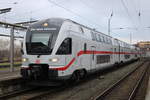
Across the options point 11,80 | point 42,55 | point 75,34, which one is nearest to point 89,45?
point 75,34

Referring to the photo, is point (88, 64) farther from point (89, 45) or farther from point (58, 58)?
point (58, 58)

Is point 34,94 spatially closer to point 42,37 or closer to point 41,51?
point 41,51

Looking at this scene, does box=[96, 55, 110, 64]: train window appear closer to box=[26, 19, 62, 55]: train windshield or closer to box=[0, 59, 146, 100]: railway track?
box=[0, 59, 146, 100]: railway track

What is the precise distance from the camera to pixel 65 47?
10648 millimetres

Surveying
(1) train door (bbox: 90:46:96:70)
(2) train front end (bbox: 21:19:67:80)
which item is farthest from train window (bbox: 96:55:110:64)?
(2) train front end (bbox: 21:19:67:80)

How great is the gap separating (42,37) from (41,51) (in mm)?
727

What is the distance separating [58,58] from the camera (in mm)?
10180

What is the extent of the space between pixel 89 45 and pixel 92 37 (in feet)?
3.97

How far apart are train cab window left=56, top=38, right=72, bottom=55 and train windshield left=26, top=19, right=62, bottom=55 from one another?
0.43 meters

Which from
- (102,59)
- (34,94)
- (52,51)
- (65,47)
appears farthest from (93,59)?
(34,94)

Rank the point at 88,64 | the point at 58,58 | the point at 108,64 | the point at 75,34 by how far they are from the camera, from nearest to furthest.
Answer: the point at 58,58 < the point at 75,34 < the point at 88,64 < the point at 108,64

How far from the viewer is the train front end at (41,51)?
10148 mm

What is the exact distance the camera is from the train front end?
10.1 m

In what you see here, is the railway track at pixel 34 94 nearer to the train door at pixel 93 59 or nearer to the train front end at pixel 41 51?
the train front end at pixel 41 51
